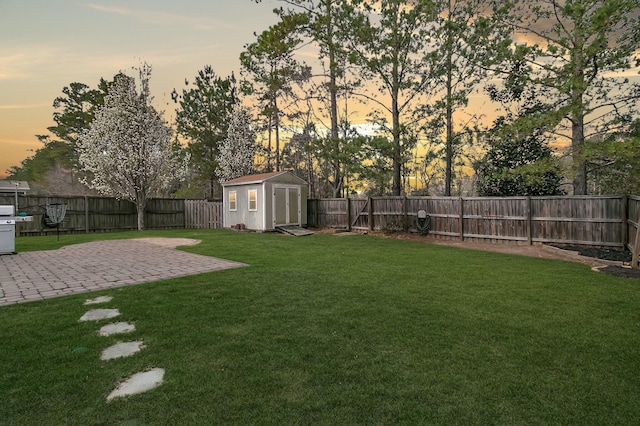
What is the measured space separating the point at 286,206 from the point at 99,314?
37.2 ft

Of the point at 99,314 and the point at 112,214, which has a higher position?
the point at 112,214

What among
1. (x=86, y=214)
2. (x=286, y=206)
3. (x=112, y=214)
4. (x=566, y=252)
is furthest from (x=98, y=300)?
(x=112, y=214)

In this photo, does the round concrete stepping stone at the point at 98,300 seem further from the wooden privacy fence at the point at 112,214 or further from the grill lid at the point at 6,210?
the wooden privacy fence at the point at 112,214

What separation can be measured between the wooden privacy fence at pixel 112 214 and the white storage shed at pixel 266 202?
2.34m

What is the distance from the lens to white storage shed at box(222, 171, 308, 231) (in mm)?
14219

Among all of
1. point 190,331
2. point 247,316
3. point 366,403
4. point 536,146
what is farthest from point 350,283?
point 536,146

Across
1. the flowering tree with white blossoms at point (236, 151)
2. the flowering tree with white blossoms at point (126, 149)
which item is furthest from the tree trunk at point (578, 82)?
the flowering tree with white blossoms at point (236, 151)

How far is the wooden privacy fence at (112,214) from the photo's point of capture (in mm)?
14055

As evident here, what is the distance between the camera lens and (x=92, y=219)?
50.4 feet

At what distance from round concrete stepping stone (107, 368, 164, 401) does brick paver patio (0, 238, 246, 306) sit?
10.0 feet

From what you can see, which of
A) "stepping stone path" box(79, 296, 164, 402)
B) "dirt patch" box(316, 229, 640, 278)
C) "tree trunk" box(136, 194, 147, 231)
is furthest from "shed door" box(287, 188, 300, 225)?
"stepping stone path" box(79, 296, 164, 402)

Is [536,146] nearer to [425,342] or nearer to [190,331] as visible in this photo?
[425,342]

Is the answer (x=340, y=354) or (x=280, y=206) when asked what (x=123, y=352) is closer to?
(x=340, y=354)

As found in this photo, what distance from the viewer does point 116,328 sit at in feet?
11.0
